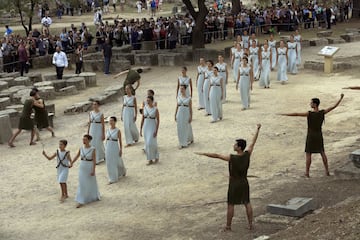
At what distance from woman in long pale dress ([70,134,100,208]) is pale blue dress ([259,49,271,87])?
12172 millimetres

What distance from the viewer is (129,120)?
18562 millimetres

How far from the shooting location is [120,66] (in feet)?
109

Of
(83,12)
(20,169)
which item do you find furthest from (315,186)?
(83,12)

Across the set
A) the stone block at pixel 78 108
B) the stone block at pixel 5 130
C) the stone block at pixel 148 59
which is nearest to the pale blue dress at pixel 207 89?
the stone block at pixel 78 108

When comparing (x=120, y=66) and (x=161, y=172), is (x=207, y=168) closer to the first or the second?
(x=161, y=172)

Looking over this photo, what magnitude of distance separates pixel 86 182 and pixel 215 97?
7.16 metres

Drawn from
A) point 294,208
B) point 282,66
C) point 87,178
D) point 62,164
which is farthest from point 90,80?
point 294,208

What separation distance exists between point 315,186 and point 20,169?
7407 millimetres

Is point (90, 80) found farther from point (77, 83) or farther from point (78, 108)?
point (78, 108)

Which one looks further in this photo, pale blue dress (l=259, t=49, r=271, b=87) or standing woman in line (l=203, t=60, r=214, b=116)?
pale blue dress (l=259, t=49, r=271, b=87)

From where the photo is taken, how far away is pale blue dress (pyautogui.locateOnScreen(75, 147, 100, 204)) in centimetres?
1416

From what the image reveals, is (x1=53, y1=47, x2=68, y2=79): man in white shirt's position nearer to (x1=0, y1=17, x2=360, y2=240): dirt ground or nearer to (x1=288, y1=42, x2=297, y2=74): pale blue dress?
(x1=0, y1=17, x2=360, y2=240): dirt ground

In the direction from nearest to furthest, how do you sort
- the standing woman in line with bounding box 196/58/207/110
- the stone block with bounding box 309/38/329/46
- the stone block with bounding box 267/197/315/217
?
the stone block with bounding box 267/197/315/217, the standing woman in line with bounding box 196/58/207/110, the stone block with bounding box 309/38/329/46

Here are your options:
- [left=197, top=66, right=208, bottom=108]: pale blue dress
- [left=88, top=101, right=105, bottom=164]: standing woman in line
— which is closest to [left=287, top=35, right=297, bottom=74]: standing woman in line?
[left=197, top=66, right=208, bottom=108]: pale blue dress
